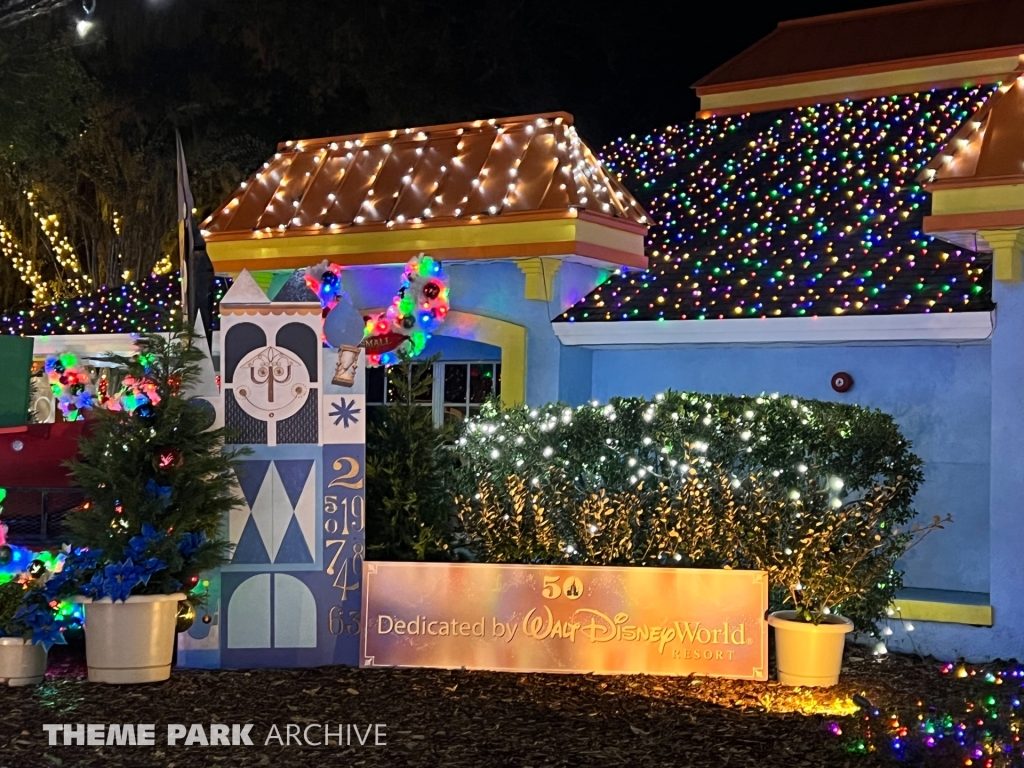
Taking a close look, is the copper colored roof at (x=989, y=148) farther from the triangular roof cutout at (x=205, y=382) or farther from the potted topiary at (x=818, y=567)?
the triangular roof cutout at (x=205, y=382)

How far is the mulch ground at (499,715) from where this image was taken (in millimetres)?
6098

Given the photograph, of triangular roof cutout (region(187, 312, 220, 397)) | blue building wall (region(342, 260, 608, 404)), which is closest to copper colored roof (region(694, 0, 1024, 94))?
blue building wall (region(342, 260, 608, 404))

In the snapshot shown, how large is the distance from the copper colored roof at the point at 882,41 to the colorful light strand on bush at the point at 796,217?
60cm

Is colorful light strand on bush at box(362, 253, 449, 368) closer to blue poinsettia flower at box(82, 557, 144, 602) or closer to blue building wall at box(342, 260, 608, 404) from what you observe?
blue building wall at box(342, 260, 608, 404)

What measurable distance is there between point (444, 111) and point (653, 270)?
1469 cm

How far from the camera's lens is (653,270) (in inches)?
500

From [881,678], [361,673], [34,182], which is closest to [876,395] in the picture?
[881,678]

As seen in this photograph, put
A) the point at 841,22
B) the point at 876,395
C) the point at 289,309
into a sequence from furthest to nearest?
the point at 841,22 < the point at 876,395 < the point at 289,309

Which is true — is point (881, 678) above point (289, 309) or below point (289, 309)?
below

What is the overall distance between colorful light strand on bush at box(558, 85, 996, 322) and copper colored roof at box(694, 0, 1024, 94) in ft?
1.96

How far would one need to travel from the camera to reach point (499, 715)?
6.90m

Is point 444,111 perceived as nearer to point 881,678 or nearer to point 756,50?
point 756,50

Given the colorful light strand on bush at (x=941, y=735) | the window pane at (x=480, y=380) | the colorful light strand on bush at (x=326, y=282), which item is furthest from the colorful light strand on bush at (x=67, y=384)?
the colorful light strand on bush at (x=941, y=735)

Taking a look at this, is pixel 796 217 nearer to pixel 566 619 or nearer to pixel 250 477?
pixel 566 619
